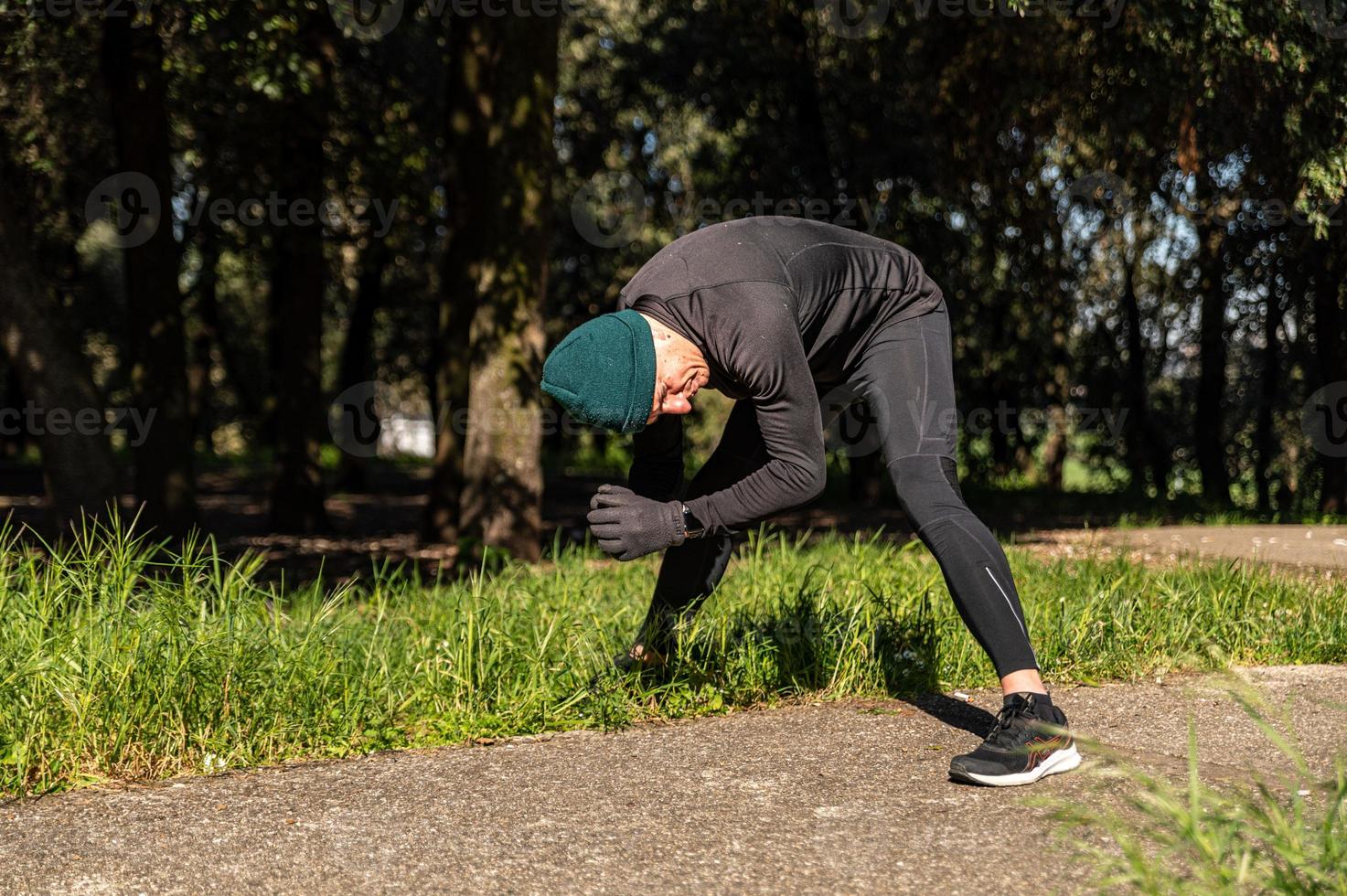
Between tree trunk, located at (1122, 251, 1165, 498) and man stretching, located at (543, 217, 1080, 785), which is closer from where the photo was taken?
man stretching, located at (543, 217, 1080, 785)

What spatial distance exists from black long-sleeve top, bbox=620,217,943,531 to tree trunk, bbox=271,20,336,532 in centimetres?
848

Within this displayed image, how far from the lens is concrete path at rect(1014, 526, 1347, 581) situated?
7501mm

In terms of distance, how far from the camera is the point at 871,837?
9.38 feet

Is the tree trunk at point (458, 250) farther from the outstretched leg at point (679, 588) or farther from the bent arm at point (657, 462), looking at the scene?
the bent arm at point (657, 462)

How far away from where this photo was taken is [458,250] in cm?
1073

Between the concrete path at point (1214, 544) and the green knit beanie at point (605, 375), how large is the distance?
180 inches

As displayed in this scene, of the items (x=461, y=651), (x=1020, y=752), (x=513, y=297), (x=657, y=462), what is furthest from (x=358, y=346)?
(x=1020, y=752)

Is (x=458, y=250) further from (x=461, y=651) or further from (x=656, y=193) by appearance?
(x=461, y=651)

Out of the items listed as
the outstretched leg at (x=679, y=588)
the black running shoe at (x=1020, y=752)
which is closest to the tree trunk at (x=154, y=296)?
the outstretched leg at (x=679, y=588)

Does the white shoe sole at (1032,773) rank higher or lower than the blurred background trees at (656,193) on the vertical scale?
lower

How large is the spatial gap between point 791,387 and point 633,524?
1.71ft

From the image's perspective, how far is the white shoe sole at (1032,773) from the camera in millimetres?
3158

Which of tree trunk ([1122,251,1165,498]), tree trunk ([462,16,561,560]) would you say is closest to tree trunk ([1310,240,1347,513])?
tree trunk ([1122,251,1165,498])

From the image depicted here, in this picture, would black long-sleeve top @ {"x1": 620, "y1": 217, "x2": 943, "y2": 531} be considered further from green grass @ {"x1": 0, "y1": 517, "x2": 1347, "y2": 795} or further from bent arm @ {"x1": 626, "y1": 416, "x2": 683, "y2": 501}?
green grass @ {"x1": 0, "y1": 517, "x2": 1347, "y2": 795}
